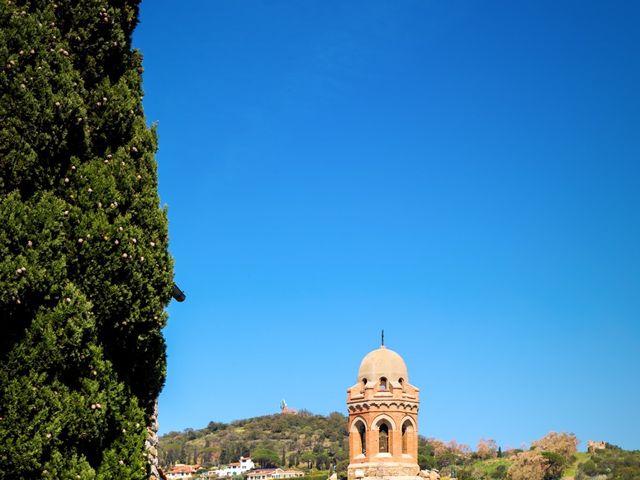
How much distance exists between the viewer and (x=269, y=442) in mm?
147500

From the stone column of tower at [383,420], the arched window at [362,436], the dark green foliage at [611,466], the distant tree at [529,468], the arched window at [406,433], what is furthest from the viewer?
the distant tree at [529,468]

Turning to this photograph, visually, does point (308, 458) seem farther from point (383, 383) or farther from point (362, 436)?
point (383, 383)

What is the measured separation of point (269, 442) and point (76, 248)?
145118 millimetres

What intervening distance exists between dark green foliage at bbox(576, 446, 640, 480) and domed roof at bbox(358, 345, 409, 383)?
5095 centimetres

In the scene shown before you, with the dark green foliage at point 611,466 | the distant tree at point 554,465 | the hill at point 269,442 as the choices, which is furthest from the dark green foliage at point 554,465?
the hill at point 269,442

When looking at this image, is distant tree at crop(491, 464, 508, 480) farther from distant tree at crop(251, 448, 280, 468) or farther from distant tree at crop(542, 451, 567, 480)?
distant tree at crop(251, 448, 280, 468)

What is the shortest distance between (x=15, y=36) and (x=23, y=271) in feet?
8.33

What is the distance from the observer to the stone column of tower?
39844 mm

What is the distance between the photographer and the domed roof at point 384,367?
41562mm

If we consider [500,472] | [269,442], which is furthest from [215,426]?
[500,472]

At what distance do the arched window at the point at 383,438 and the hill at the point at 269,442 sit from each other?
7709 centimetres

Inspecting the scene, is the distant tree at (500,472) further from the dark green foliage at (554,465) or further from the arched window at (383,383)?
the arched window at (383,383)

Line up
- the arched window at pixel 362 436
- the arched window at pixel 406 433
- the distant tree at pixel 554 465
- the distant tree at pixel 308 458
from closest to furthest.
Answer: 1. the arched window at pixel 406 433
2. the arched window at pixel 362 436
3. the distant tree at pixel 554 465
4. the distant tree at pixel 308 458

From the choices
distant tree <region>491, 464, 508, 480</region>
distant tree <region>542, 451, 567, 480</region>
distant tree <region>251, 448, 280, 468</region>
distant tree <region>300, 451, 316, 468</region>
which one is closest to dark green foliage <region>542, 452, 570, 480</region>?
distant tree <region>542, 451, 567, 480</region>
